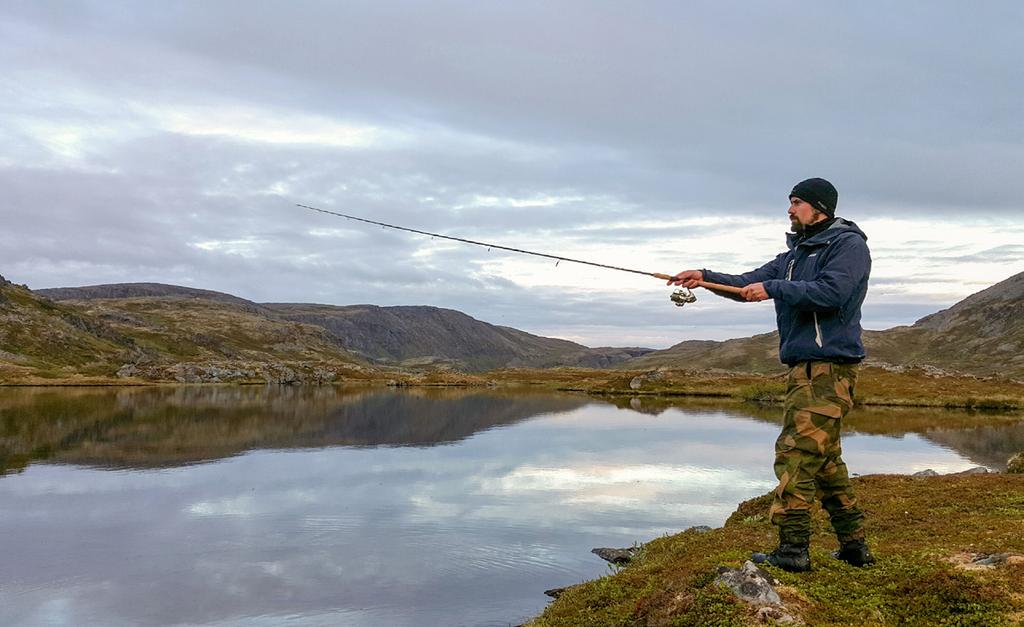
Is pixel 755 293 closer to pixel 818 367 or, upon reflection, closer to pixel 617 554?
pixel 818 367

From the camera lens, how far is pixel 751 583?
855 centimetres

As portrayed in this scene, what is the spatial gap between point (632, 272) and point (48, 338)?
588ft

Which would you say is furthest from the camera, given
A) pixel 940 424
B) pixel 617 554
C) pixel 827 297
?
pixel 940 424

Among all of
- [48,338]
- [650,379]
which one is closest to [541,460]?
[650,379]

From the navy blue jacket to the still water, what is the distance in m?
8.78

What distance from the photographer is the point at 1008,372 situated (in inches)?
6575

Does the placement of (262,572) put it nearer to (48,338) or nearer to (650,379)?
(650,379)

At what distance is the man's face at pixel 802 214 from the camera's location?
9805mm

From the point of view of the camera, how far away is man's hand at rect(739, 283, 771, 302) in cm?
923

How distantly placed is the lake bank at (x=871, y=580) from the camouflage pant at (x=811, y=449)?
814 mm

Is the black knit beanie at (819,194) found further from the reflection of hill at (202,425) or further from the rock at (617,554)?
the reflection of hill at (202,425)

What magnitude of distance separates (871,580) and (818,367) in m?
2.79

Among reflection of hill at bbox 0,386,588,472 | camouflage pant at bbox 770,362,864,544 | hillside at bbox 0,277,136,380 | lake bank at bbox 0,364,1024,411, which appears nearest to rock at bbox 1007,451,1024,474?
camouflage pant at bbox 770,362,864,544

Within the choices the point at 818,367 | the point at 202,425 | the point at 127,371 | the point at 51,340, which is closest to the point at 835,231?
the point at 818,367
